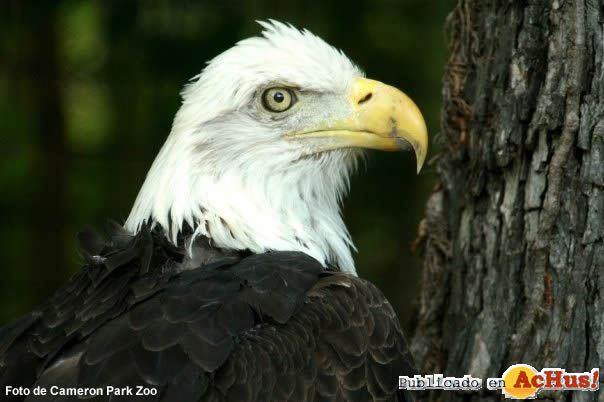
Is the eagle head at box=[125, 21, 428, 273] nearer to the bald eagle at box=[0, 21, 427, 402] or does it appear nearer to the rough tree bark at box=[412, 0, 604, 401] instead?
the bald eagle at box=[0, 21, 427, 402]

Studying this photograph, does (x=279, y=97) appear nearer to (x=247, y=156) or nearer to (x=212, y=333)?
(x=247, y=156)

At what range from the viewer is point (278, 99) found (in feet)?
14.0

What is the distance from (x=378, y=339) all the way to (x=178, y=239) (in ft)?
3.68

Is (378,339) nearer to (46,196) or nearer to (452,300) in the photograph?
(452,300)

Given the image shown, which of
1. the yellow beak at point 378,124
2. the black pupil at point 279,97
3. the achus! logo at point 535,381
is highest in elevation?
the black pupil at point 279,97

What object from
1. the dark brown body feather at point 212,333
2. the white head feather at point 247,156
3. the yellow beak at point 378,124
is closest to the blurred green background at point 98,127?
the white head feather at point 247,156

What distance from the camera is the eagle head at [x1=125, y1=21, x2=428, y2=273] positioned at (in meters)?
4.11

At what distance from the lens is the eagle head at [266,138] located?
162 inches

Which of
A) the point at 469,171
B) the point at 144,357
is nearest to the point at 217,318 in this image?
the point at 144,357

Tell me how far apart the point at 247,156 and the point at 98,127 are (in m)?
4.49

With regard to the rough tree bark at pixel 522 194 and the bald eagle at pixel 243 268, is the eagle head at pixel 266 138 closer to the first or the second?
the bald eagle at pixel 243 268

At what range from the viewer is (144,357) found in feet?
10.8

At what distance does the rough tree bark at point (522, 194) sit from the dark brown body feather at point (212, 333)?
0.64 meters

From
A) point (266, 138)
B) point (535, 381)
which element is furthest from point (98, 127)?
point (535, 381)
